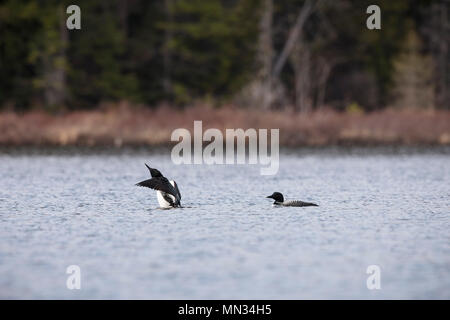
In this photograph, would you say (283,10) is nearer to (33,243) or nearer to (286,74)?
(286,74)

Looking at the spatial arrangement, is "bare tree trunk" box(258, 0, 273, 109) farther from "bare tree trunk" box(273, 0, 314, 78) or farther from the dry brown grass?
the dry brown grass

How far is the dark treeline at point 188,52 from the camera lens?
44.1 meters

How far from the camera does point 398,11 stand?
60.3m

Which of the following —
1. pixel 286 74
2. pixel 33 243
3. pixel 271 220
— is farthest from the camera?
pixel 286 74

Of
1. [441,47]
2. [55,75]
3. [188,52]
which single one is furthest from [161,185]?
[441,47]

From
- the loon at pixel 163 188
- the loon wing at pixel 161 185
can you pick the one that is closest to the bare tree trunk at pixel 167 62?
the loon at pixel 163 188

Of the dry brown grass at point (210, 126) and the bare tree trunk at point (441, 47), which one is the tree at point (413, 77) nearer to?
the bare tree trunk at point (441, 47)

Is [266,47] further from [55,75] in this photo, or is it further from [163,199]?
[163,199]

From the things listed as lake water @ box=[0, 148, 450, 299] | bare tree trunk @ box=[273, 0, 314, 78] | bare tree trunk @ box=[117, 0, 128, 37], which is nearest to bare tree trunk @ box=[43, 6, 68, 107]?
bare tree trunk @ box=[117, 0, 128, 37]

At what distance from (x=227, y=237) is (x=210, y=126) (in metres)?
21.4

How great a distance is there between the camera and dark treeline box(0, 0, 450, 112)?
44094 millimetres

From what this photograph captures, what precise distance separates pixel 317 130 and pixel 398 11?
88.0ft

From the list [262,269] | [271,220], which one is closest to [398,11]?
[271,220]

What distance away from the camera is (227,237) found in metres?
13.9
